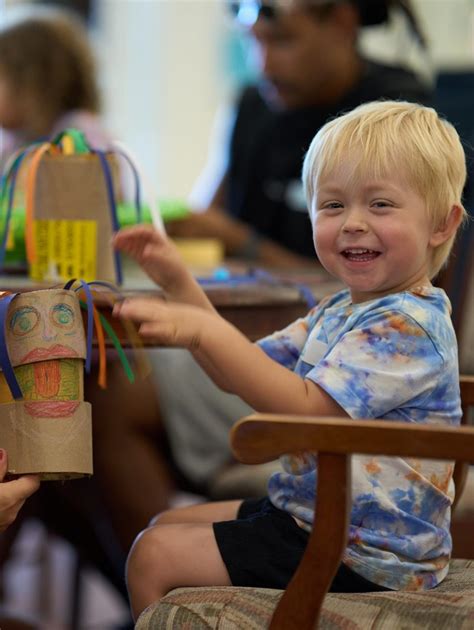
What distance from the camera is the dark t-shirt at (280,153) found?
303 centimetres

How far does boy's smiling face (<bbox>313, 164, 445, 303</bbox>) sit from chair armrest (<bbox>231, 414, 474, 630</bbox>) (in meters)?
0.26

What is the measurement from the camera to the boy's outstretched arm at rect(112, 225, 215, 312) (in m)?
1.34

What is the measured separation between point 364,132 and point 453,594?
1.70 ft

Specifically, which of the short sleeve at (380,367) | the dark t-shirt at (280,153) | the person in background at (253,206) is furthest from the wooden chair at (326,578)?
the dark t-shirt at (280,153)

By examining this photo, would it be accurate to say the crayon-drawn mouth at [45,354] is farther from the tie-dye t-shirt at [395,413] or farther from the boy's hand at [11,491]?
the tie-dye t-shirt at [395,413]

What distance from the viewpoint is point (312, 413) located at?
1.22 m

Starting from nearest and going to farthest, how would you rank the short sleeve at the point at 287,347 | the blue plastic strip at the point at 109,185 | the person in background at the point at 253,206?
the short sleeve at the point at 287,347 < the blue plastic strip at the point at 109,185 < the person in background at the point at 253,206

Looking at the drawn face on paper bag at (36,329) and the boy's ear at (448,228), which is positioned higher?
the boy's ear at (448,228)

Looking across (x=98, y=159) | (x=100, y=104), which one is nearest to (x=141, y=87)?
(x=100, y=104)

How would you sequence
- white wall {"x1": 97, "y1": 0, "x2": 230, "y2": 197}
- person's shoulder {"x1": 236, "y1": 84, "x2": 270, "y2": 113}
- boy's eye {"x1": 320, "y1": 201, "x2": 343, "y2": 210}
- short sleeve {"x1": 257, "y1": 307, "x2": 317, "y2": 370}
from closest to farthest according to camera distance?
boy's eye {"x1": 320, "y1": 201, "x2": 343, "y2": 210} → short sleeve {"x1": 257, "y1": 307, "x2": 317, "y2": 370} → person's shoulder {"x1": 236, "y1": 84, "x2": 270, "y2": 113} → white wall {"x1": 97, "y1": 0, "x2": 230, "y2": 197}

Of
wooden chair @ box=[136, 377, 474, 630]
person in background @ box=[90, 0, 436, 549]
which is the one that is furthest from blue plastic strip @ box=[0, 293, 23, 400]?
person in background @ box=[90, 0, 436, 549]

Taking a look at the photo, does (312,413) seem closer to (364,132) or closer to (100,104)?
(364,132)

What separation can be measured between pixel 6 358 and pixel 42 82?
1928mm

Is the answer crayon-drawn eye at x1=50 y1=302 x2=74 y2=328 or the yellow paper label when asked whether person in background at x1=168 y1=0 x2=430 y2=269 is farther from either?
crayon-drawn eye at x1=50 y1=302 x2=74 y2=328
